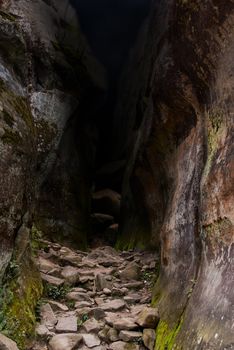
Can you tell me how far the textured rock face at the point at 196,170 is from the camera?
595cm

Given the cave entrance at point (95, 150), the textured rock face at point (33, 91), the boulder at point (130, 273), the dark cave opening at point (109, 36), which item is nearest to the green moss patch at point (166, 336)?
the boulder at point (130, 273)

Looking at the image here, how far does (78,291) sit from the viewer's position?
30.1 ft

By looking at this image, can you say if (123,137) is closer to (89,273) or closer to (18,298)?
(89,273)

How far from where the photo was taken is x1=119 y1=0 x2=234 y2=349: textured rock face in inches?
234

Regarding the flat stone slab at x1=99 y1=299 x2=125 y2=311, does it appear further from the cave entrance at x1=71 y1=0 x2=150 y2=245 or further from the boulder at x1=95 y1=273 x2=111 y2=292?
the cave entrance at x1=71 y1=0 x2=150 y2=245

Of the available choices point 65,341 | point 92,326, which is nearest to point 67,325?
point 92,326

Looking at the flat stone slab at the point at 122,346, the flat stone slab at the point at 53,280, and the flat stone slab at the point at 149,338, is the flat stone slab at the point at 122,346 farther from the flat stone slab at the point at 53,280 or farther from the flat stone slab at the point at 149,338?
the flat stone slab at the point at 53,280

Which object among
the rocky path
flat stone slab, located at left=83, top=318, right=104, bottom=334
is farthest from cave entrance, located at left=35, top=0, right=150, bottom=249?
flat stone slab, located at left=83, top=318, right=104, bottom=334

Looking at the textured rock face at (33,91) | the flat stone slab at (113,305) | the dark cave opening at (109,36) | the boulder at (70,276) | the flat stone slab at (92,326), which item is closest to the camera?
the flat stone slab at (92,326)

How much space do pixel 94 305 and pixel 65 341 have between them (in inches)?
78.8

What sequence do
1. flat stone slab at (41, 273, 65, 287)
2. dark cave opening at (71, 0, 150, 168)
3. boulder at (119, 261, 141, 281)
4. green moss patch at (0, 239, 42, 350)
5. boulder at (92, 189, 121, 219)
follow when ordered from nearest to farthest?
1. green moss patch at (0, 239, 42, 350)
2. flat stone slab at (41, 273, 65, 287)
3. boulder at (119, 261, 141, 281)
4. boulder at (92, 189, 121, 219)
5. dark cave opening at (71, 0, 150, 168)

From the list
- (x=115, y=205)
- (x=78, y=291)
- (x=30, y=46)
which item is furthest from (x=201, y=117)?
(x=115, y=205)

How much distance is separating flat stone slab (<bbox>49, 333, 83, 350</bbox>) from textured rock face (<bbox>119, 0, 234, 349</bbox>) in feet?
4.89

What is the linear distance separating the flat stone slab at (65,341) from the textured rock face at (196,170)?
149 cm
